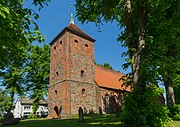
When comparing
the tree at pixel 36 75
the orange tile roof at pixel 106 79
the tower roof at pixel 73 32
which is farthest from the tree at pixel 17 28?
the tree at pixel 36 75

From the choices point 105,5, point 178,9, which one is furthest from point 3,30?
point 178,9

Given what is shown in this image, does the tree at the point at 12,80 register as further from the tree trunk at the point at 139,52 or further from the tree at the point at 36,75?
the tree trunk at the point at 139,52

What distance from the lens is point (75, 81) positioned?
30.1m

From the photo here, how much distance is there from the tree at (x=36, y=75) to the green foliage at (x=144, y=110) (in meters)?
30.1

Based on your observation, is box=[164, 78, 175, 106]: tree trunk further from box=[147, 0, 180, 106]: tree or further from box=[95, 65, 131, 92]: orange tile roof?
box=[95, 65, 131, 92]: orange tile roof

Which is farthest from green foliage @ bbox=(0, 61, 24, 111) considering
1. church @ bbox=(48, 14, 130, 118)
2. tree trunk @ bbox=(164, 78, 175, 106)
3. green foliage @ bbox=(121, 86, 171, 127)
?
green foliage @ bbox=(121, 86, 171, 127)

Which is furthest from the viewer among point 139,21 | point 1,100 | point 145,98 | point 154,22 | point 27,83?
point 1,100

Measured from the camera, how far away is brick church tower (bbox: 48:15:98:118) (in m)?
29.1

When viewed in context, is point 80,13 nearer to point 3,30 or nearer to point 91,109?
point 3,30

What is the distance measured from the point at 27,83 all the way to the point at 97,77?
1359 centimetres

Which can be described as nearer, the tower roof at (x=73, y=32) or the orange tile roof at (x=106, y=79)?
the tower roof at (x=73, y=32)

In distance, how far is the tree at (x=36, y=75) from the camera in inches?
1479

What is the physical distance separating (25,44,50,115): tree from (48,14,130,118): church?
5159 mm

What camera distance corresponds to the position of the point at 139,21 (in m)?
11.1
